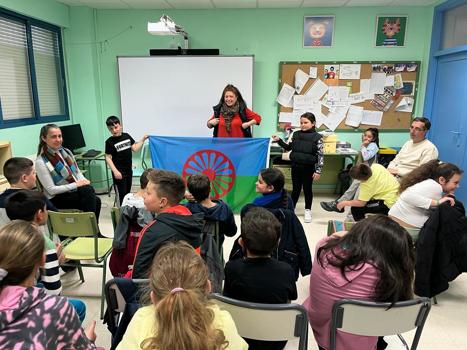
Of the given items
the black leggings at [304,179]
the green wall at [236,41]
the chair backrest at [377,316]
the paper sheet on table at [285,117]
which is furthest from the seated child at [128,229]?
the paper sheet on table at [285,117]

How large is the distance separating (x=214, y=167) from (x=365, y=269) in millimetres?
3052

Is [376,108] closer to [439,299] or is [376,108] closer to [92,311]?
[439,299]

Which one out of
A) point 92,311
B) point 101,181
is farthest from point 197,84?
point 92,311

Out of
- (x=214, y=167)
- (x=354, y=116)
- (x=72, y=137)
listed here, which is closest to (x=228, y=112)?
(x=214, y=167)

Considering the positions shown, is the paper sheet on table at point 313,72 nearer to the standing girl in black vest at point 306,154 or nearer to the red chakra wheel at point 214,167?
the standing girl in black vest at point 306,154

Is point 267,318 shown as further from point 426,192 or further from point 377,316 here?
point 426,192

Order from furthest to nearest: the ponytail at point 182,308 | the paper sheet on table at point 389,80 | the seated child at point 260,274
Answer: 1. the paper sheet on table at point 389,80
2. the seated child at point 260,274
3. the ponytail at point 182,308

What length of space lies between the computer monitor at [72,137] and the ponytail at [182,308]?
476cm

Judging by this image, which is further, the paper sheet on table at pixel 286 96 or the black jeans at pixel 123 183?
the paper sheet on table at pixel 286 96

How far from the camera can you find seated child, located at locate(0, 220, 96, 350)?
1.06 metres

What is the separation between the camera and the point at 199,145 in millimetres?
4289

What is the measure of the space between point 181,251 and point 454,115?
17.0 feet

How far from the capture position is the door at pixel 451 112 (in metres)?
4.75

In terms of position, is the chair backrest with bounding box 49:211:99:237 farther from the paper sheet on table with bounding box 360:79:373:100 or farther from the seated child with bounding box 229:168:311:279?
the paper sheet on table with bounding box 360:79:373:100
